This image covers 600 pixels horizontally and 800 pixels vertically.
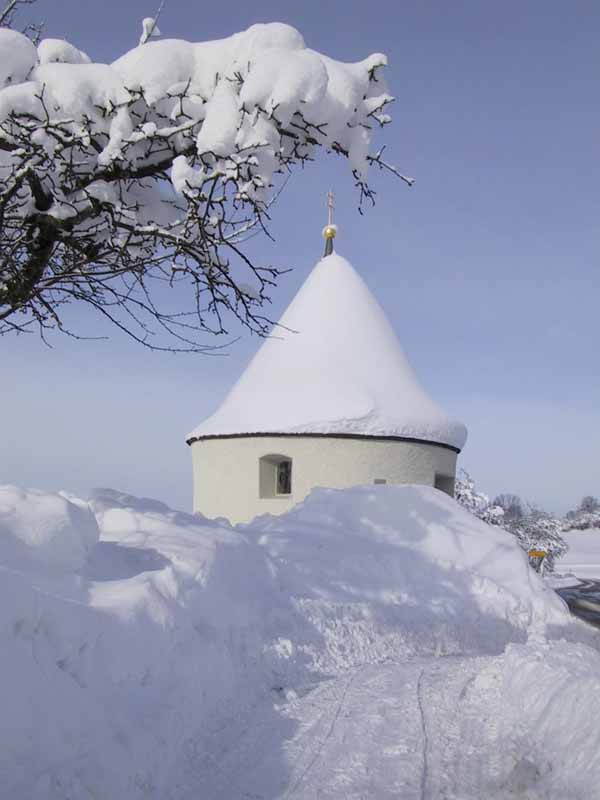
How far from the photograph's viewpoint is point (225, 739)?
368cm

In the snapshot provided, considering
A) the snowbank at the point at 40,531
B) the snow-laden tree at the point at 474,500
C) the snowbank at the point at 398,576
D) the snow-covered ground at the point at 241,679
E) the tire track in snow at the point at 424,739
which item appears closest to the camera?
the snow-covered ground at the point at 241,679

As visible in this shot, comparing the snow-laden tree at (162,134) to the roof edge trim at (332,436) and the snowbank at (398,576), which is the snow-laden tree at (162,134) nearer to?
the snowbank at (398,576)

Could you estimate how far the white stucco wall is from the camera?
11.9 m

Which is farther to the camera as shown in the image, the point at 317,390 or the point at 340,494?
the point at 317,390

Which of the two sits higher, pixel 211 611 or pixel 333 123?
pixel 333 123

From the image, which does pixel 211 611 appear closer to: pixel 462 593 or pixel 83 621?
pixel 83 621

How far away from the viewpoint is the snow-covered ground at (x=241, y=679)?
10.2 feet

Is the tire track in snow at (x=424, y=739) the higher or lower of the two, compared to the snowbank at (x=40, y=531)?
lower

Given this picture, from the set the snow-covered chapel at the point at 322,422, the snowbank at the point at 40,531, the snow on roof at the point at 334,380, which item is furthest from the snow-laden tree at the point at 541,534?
the snowbank at the point at 40,531

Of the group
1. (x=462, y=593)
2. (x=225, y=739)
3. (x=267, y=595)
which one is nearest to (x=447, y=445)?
(x=462, y=593)

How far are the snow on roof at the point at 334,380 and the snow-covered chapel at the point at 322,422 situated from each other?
19 mm

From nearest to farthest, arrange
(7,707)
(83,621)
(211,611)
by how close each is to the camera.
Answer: (7,707) < (83,621) < (211,611)

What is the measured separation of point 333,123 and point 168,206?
4.37 ft

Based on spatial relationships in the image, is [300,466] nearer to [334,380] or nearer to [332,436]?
[332,436]
